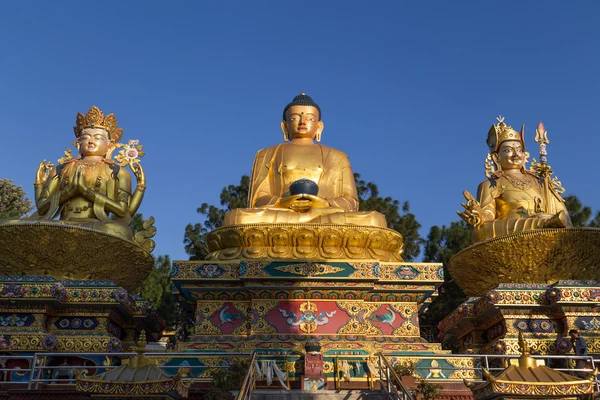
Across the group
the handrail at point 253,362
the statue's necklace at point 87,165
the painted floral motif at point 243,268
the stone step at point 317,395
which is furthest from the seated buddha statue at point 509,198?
the statue's necklace at point 87,165

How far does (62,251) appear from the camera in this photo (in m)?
10.4

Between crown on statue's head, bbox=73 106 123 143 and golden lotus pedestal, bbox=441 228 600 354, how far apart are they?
697 centimetres

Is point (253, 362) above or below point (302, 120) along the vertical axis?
below

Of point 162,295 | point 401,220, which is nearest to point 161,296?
point 162,295

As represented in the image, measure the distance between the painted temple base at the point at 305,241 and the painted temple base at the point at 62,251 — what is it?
174cm

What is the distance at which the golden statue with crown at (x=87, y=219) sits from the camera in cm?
1031

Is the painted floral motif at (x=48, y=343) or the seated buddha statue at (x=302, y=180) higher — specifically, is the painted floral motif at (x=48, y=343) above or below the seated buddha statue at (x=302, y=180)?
below

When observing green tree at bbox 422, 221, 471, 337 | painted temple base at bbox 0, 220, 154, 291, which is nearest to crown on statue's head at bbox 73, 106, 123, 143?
painted temple base at bbox 0, 220, 154, 291

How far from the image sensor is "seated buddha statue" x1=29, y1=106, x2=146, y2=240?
37.5 ft

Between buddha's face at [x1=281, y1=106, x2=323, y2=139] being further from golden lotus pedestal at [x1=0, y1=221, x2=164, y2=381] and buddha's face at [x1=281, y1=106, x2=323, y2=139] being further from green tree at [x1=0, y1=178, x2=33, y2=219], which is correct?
green tree at [x1=0, y1=178, x2=33, y2=219]

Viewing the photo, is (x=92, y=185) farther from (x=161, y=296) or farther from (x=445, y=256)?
(x=445, y=256)

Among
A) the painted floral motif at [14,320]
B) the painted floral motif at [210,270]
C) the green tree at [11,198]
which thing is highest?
the green tree at [11,198]

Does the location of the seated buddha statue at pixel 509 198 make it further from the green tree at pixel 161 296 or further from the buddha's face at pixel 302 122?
the green tree at pixel 161 296

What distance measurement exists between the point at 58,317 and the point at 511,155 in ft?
28.9
